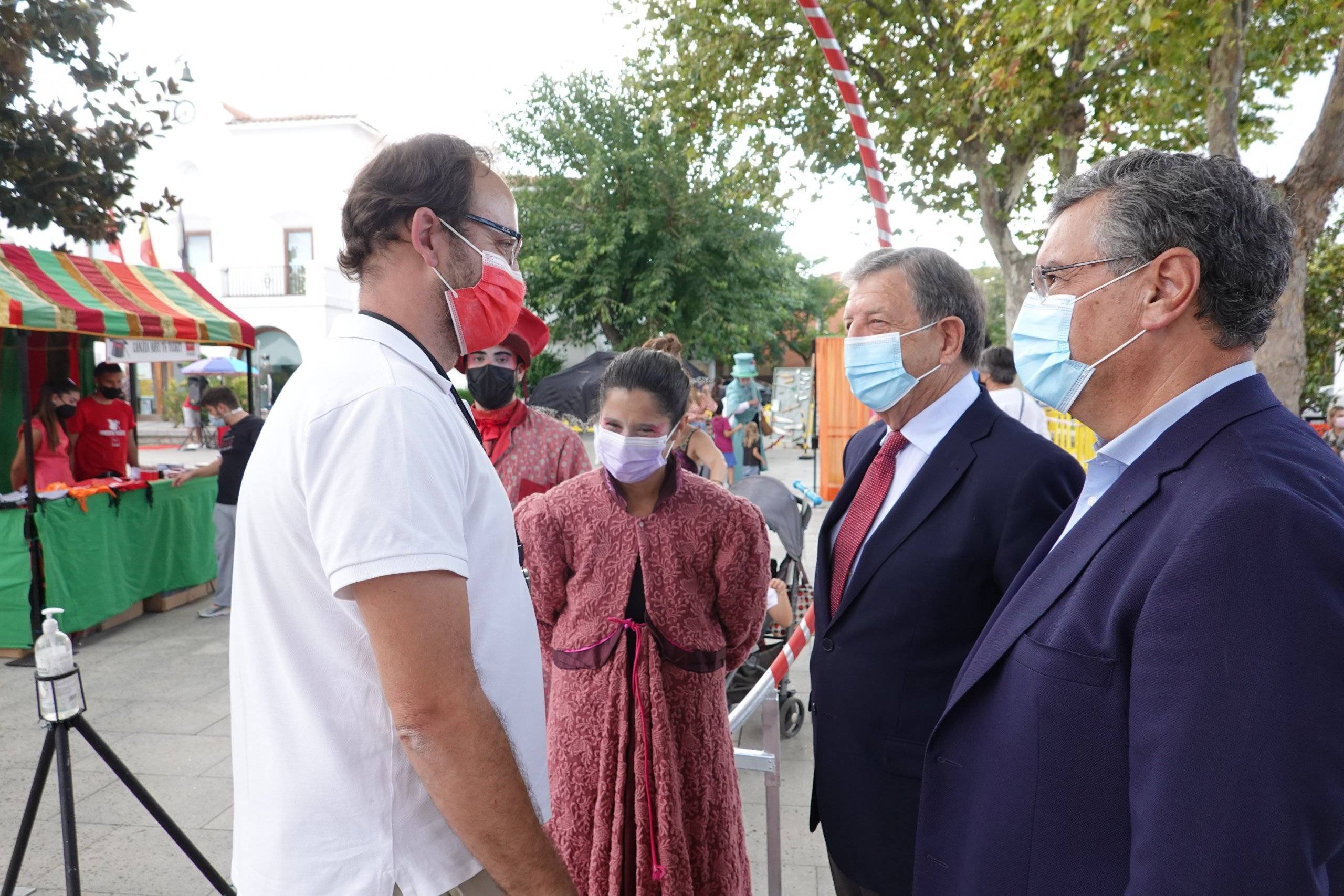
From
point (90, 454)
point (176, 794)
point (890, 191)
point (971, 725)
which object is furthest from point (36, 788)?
point (890, 191)

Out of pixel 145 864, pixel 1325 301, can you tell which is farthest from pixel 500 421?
pixel 1325 301

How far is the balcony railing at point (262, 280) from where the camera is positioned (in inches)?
1035

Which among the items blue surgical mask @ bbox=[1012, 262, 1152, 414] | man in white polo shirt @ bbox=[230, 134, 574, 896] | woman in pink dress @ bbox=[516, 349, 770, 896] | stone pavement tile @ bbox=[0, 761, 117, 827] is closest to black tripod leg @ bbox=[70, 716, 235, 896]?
woman in pink dress @ bbox=[516, 349, 770, 896]

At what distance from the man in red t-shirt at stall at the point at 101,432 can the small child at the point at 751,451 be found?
23.6ft

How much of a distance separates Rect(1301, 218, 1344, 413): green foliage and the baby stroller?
411 inches

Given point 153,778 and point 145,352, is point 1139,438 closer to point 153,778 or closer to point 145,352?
point 153,778

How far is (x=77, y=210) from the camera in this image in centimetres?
523

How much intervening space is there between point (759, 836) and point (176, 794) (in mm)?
2759

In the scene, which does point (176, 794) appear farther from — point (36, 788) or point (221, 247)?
point (221, 247)

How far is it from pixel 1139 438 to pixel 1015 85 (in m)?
8.73

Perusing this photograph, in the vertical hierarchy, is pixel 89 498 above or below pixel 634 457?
below

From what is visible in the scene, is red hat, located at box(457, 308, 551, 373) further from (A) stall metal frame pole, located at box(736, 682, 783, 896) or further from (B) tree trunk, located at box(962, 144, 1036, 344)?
(B) tree trunk, located at box(962, 144, 1036, 344)

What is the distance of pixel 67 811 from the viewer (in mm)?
2430

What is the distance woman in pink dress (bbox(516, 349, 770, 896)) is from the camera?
2.34 m
